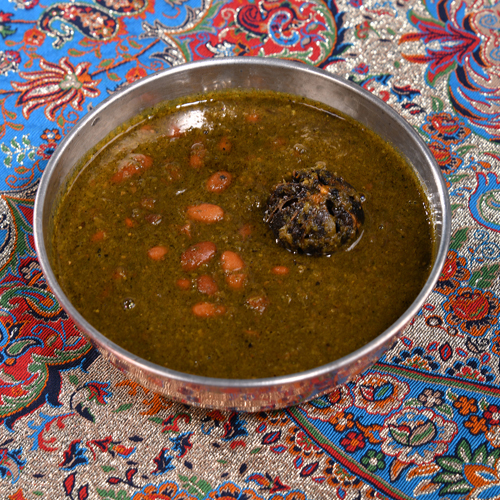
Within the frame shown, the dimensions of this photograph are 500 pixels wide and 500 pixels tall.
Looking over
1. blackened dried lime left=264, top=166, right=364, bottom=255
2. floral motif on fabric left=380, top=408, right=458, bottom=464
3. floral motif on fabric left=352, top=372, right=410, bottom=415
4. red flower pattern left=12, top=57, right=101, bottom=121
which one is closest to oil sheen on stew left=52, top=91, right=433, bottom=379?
blackened dried lime left=264, top=166, right=364, bottom=255

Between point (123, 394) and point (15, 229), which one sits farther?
point (15, 229)

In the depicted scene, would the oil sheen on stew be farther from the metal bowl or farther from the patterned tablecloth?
the patterned tablecloth

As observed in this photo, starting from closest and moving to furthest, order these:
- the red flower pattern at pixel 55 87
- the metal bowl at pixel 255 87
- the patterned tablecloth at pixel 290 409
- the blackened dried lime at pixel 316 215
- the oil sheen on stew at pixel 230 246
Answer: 1. the metal bowl at pixel 255 87
2. the patterned tablecloth at pixel 290 409
3. the oil sheen on stew at pixel 230 246
4. the blackened dried lime at pixel 316 215
5. the red flower pattern at pixel 55 87

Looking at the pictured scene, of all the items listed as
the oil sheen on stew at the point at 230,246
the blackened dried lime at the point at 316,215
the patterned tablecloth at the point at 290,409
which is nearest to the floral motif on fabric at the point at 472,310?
the patterned tablecloth at the point at 290,409

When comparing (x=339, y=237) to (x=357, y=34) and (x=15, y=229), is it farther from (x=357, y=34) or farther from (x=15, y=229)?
(x=357, y=34)

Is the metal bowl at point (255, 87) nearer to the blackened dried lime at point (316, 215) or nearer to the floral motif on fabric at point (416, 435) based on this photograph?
the floral motif on fabric at point (416, 435)

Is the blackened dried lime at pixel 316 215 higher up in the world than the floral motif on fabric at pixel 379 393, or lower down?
higher up

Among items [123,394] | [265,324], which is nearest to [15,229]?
[123,394]
